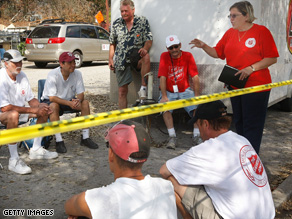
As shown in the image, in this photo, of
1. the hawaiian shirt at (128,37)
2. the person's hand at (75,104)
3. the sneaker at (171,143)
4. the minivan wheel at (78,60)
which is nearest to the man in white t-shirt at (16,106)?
the person's hand at (75,104)

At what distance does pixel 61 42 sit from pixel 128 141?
13028mm

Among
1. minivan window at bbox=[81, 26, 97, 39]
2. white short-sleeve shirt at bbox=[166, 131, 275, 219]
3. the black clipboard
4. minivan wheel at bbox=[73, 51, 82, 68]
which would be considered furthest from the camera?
minivan window at bbox=[81, 26, 97, 39]

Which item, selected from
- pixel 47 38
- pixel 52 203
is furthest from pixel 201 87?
pixel 47 38

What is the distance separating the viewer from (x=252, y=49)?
3.86 meters

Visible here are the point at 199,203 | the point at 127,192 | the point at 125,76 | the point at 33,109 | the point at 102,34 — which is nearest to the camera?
the point at 127,192

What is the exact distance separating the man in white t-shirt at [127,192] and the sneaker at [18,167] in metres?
2.25

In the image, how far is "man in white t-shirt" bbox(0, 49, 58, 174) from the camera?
13.4 feet

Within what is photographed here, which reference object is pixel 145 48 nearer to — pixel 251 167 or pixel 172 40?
pixel 172 40

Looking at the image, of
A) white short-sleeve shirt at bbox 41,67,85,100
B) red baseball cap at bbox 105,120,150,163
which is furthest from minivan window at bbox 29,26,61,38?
red baseball cap at bbox 105,120,150,163

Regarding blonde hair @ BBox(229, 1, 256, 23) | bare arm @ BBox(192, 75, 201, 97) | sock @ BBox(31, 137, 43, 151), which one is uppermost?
blonde hair @ BBox(229, 1, 256, 23)

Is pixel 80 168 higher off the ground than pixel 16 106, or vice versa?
pixel 16 106

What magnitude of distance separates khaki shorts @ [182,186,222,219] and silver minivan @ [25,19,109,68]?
12278mm

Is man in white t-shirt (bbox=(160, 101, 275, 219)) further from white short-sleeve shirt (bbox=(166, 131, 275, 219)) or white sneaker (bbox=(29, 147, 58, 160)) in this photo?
white sneaker (bbox=(29, 147, 58, 160))

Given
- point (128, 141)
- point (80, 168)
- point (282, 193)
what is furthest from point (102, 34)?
point (128, 141)
